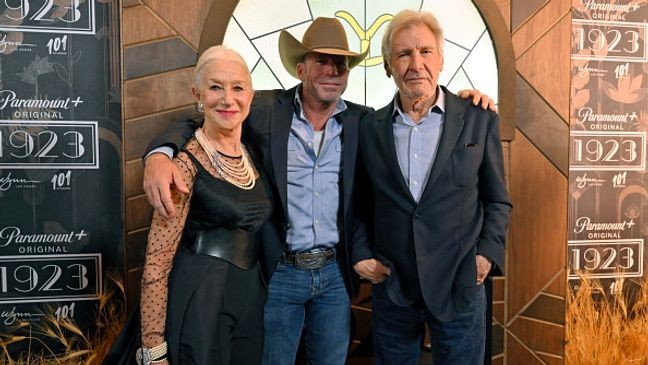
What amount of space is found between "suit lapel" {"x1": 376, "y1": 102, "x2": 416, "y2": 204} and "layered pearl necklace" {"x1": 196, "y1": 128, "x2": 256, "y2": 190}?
0.47m

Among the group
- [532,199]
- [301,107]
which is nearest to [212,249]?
[301,107]

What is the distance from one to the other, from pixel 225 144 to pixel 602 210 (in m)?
2.22

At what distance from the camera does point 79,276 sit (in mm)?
2348

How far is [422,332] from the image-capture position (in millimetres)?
1856

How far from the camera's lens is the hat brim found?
1919mm

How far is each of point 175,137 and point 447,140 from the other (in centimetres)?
88

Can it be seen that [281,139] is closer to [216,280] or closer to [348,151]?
[348,151]

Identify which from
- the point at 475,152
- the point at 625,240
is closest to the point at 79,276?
the point at 475,152

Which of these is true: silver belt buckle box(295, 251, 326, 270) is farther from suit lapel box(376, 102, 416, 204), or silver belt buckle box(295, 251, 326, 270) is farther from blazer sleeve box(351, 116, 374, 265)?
suit lapel box(376, 102, 416, 204)

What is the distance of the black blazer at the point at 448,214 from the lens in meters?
1.72

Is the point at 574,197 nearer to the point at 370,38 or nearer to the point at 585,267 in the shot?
the point at 585,267

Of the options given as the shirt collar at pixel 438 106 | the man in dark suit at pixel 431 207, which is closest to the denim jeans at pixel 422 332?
the man in dark suit at pixel 431 207

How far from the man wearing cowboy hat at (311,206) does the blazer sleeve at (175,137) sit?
12.7 inches

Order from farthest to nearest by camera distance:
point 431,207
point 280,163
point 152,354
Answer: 1. point 280,163
2. point 431,207
3. point 152,354
